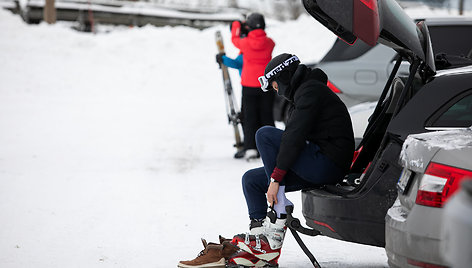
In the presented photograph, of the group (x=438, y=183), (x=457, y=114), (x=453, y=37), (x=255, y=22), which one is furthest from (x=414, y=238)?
(x=255, y=22)

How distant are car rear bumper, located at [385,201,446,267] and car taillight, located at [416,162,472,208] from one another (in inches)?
1.7

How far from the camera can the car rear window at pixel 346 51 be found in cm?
948

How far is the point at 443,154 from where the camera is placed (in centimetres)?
310

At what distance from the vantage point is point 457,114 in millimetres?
3908

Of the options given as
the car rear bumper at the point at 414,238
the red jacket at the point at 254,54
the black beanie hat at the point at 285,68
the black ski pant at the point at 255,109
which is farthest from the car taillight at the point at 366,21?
the black ski pant at the point at 255,109

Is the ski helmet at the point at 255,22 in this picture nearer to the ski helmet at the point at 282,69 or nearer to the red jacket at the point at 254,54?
the red jacket at the point at 254,54

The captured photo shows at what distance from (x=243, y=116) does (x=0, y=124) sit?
Result: 5567 mm

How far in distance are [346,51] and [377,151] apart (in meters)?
5.85

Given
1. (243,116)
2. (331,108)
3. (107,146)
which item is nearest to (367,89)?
(243,116)

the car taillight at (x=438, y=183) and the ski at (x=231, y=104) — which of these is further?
the ski at (x=231, y=104)

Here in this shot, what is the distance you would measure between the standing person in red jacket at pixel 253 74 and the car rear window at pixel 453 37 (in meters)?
2.22

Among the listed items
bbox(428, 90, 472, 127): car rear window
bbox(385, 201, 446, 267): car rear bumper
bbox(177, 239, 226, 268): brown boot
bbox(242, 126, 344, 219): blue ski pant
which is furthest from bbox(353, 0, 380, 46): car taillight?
bbox(177, 239, 226, 268): brown boot

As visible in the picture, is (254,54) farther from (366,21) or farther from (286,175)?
(366,21)

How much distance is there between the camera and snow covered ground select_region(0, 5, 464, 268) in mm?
5250
